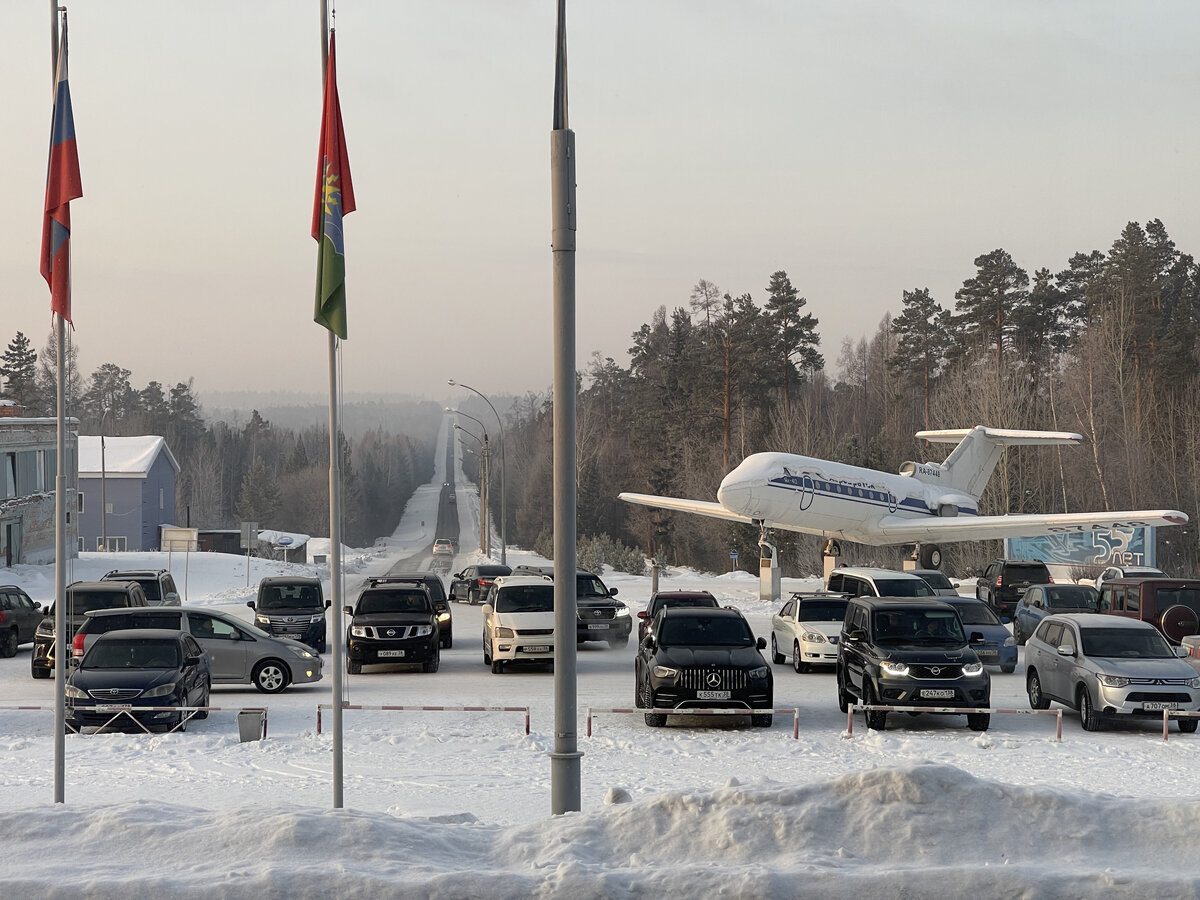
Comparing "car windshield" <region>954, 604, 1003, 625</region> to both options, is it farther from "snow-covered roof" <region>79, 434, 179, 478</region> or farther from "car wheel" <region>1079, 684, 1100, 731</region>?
"snow-covered roof" <region>79, 434, 179, 478</region>

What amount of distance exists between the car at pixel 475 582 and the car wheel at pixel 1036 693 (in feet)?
83.4

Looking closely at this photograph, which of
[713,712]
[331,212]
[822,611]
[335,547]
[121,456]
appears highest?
[121,456]

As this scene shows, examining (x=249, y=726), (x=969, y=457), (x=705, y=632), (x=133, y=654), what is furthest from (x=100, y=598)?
(x=969, y=457)

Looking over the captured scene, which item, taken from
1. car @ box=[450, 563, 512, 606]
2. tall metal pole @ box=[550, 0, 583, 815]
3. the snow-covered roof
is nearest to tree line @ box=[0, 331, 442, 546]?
the snow-covered roof

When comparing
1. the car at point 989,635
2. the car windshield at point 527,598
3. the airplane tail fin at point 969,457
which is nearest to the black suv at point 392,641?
the car windshield at point 527,598

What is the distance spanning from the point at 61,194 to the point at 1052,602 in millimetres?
23827

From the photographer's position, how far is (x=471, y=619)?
3825 cm

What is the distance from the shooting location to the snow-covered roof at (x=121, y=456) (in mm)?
81938

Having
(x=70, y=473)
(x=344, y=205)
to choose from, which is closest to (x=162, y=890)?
(x=344, y=205)

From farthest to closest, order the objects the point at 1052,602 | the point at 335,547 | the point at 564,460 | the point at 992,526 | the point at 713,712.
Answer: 1. the point at 992,526
2. the point at 1052,602
3. the point at 713,712
4. the point at 335,547
5. the point at 564,460

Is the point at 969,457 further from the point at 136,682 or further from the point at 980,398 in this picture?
the point at 136,682

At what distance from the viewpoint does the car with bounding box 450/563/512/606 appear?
44000 millimetres

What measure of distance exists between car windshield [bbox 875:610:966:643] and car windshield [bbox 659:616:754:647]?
6.49 ft

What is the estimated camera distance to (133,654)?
17.1 metres
